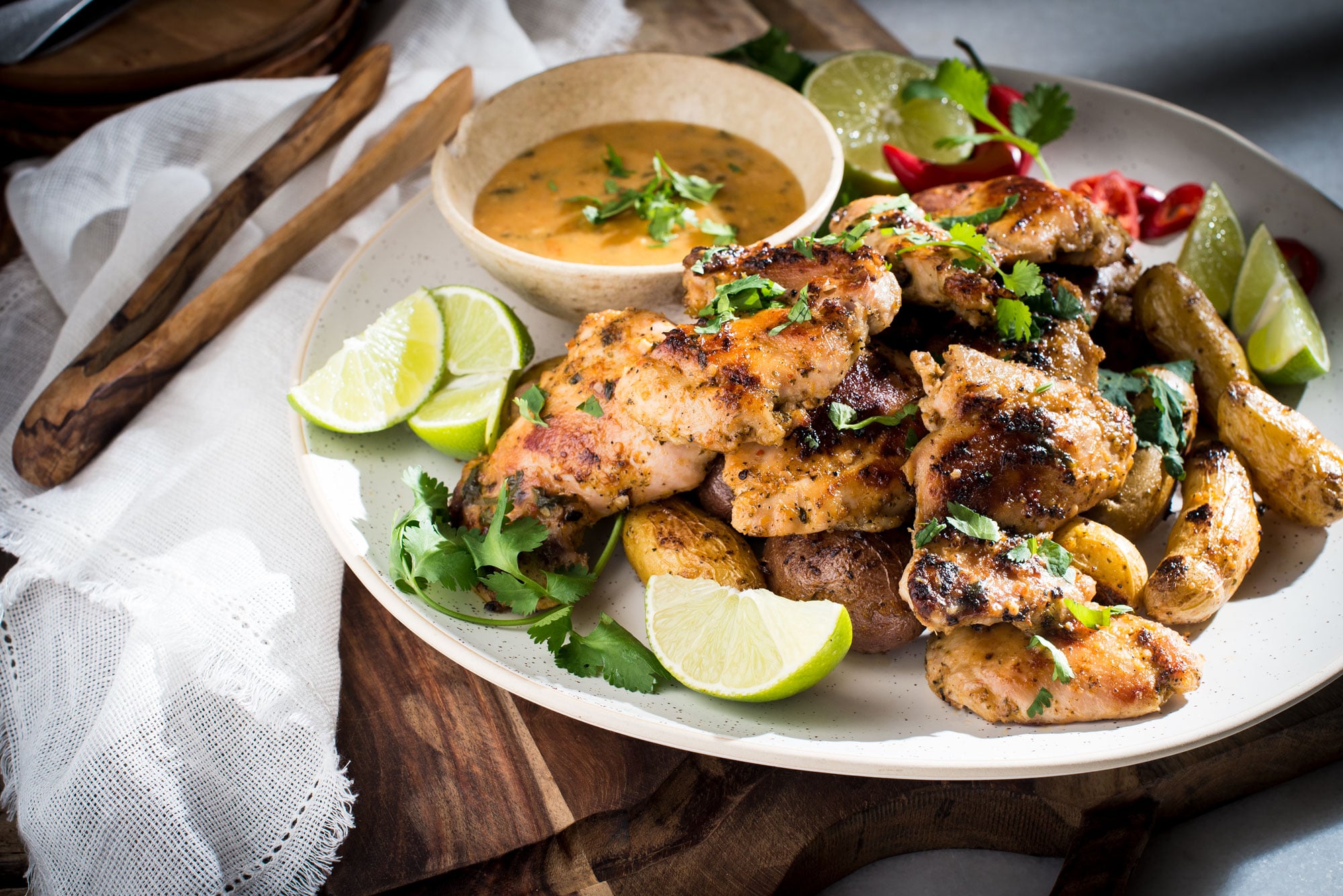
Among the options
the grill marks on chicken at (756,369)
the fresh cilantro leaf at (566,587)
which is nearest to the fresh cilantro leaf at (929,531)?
the grill marks on chicken at (756,369)

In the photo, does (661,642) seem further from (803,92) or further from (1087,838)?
(803,92)

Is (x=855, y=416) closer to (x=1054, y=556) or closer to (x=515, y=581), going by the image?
(x=1054, y=556)

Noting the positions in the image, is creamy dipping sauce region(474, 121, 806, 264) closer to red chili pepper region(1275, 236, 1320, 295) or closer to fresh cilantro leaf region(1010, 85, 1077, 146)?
fresh cilantro leaf region(1010, 85, 1077, 146)

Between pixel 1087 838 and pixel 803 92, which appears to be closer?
pixel 1087 838

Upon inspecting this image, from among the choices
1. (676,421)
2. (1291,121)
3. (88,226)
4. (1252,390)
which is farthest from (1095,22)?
(88,226)

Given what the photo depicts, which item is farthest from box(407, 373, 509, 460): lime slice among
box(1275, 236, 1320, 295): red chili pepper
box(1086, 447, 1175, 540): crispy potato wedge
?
box(1275, 236, 1320, 295): red chili pepper

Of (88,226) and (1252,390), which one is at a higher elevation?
(1252,390)

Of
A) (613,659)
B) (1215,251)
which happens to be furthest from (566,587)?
(1215,251)
